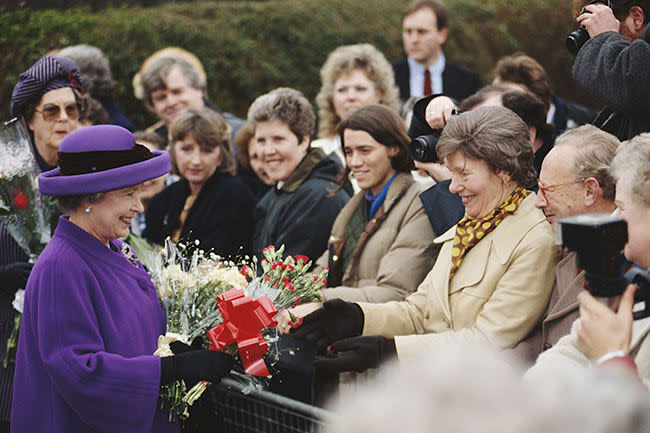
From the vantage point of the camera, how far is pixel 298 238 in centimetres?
470

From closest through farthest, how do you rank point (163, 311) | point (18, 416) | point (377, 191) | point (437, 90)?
point (18, 416)
point (163, 311)
point (377, 191)
point (437, 90)

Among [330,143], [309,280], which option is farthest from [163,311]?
[330,143]

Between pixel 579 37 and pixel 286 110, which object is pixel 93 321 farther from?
pixel 579 37

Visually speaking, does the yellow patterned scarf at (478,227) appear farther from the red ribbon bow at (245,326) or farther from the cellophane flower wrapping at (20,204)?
the cellophane flower wrapping at (20,204)

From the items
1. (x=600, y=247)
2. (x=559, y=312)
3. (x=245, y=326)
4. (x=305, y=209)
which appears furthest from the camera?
(x=305, y=209)

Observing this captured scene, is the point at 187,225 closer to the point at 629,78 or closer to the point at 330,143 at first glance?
the point at 330,143

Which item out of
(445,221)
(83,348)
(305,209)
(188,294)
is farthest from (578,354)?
(305,209)

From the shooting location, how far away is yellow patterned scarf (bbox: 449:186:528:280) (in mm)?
3363

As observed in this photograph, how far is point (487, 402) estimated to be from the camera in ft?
4.60

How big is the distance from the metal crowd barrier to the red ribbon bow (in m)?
0.36

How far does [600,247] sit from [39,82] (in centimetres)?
365

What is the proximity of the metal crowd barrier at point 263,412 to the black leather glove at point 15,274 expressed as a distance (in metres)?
1.25

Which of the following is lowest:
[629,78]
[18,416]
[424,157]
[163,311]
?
[18,416]

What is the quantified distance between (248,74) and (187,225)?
4148 mm
